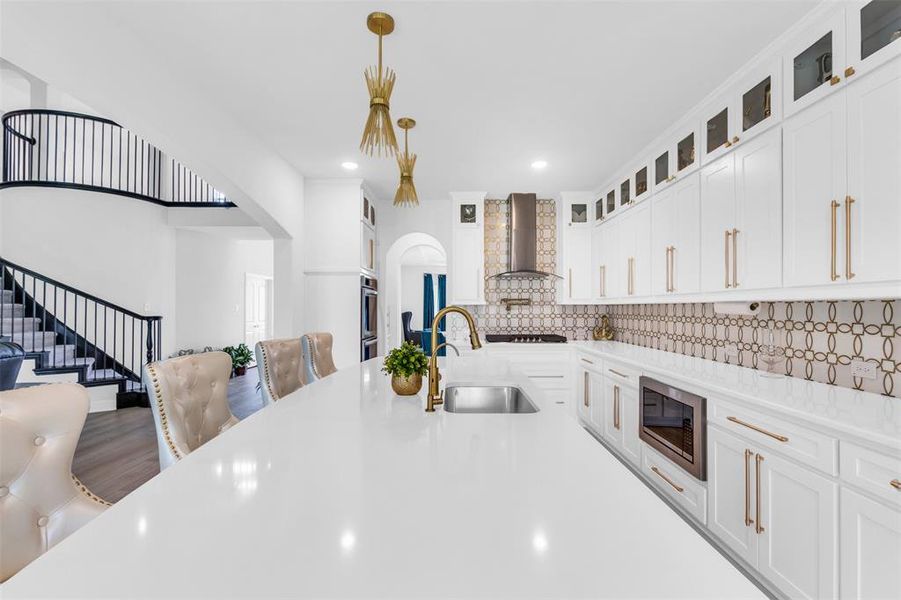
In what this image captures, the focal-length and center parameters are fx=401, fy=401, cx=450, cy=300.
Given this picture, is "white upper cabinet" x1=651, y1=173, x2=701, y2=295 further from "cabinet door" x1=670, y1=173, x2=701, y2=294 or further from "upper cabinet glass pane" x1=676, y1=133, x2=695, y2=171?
"upper cabinet glass pane" x1=676, y1=133, x2=695, y2=171

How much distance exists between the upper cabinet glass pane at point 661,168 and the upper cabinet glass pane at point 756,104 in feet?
2.93

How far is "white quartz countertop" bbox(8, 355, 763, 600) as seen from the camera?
535 mm

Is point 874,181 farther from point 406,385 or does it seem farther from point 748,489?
point 406,385

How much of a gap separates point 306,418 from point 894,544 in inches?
75.3

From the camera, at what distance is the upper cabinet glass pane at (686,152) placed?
289 cm

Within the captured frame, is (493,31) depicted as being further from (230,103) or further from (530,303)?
(530,303)

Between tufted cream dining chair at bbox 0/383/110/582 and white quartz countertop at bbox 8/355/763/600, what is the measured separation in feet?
0.90

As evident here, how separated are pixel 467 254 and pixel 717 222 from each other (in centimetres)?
283

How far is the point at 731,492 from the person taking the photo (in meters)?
1.97

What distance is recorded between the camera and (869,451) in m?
1.32

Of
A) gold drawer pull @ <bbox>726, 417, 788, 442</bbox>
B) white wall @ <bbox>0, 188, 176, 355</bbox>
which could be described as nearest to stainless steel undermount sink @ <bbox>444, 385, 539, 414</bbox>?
gold drawer pull @ <bbox>726, 417, 788, 442</bbox>

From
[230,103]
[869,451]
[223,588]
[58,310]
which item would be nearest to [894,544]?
[869,451]

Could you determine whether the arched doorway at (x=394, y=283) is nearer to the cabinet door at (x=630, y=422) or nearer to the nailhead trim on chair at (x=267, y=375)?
the cabinet door at (x=630, y=422)

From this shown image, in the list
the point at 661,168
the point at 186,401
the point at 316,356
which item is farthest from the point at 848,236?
the point at 316,356
